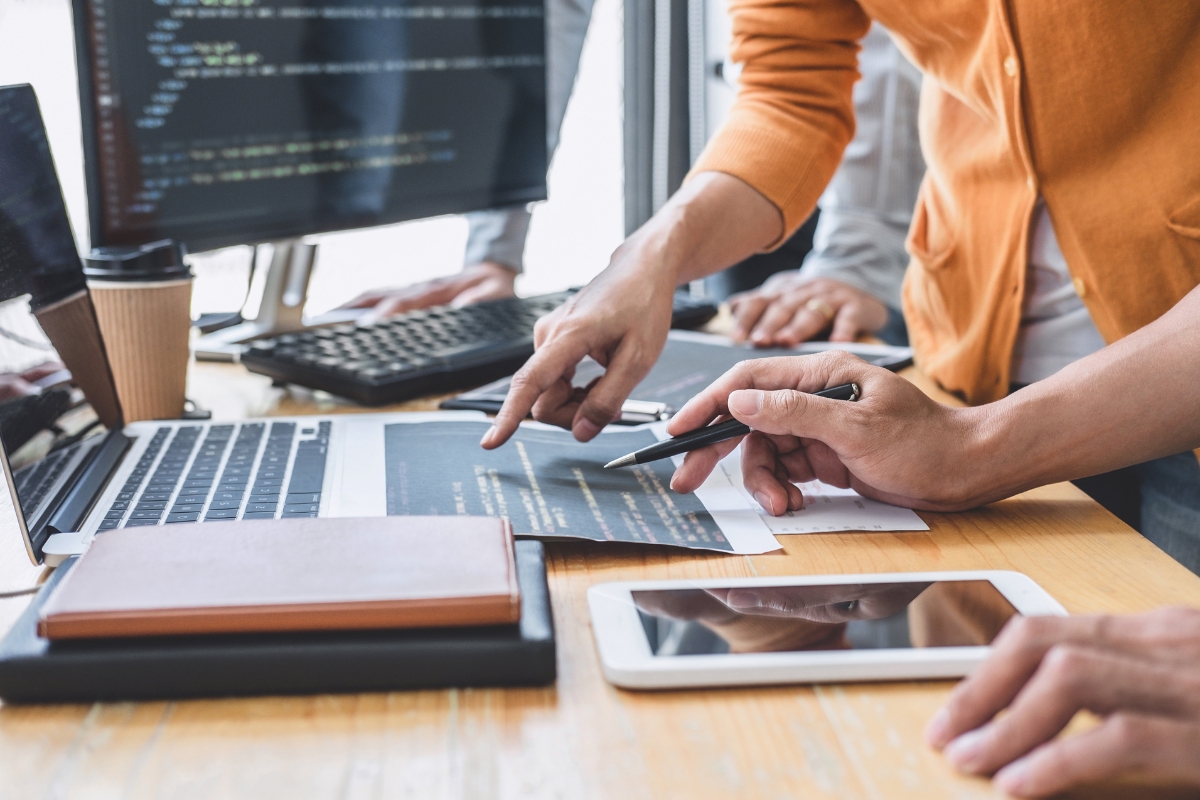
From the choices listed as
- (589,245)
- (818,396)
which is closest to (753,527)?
(818,396)

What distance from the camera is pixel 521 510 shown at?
2.19 feet

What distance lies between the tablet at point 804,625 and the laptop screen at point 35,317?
37cm

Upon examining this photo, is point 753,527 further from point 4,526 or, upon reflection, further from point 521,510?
point 4,526

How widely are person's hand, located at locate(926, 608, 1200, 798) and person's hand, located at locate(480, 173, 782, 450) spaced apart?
0.42 m

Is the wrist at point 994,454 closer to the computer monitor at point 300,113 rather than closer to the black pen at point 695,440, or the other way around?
the black pen at point 695,440

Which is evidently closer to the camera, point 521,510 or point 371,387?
point 521,510

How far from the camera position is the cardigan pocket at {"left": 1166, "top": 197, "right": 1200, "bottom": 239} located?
82 centimetres

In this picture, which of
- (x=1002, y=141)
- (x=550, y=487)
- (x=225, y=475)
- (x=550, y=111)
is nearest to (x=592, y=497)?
(x=550, y=487)

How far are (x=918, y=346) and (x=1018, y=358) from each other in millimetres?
129

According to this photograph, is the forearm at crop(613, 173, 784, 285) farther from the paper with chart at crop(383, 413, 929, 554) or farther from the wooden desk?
the wooden desk

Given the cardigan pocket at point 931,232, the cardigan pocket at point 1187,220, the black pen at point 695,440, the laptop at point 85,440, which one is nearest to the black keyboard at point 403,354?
the laptop at point 85,440

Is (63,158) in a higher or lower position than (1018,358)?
higher

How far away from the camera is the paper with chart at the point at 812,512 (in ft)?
2.19

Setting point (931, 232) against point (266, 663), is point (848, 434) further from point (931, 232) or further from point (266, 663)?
point (931, 232)
